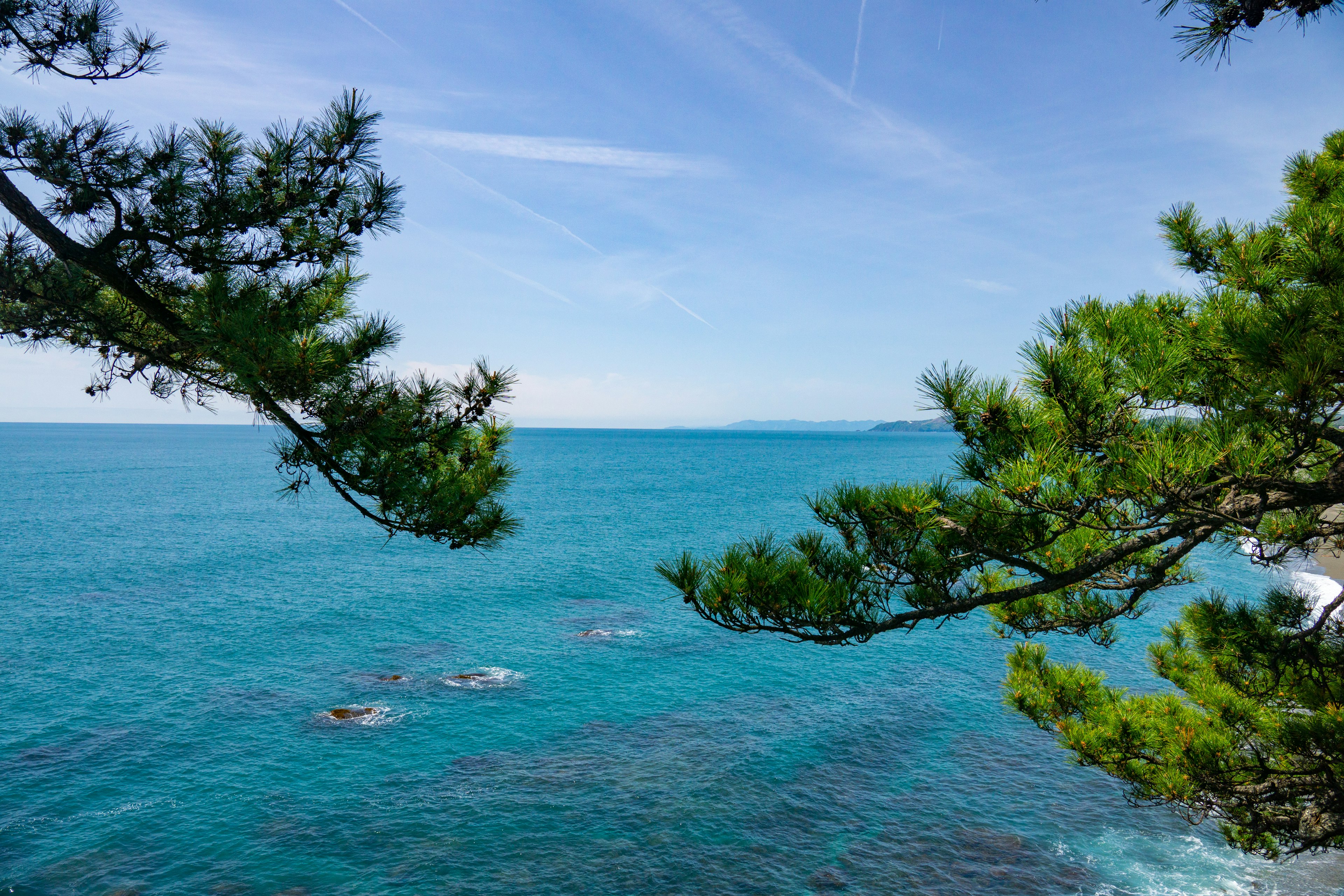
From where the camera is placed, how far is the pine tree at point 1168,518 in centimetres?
471

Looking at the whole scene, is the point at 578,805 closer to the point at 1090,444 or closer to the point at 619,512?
the point at 1090,444

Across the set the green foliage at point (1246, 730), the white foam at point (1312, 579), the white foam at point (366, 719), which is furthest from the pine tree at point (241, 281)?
the white foam at point (1312, 579)

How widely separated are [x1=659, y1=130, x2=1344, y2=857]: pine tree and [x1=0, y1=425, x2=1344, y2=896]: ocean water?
8.30 metres

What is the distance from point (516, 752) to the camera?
1967 centimetres

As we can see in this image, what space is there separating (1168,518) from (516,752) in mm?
17227

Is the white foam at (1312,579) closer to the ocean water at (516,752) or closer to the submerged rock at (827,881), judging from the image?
the ocean water at (516,752)

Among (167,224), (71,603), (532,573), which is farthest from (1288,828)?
(71,603)

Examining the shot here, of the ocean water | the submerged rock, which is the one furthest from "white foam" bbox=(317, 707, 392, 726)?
the submerged rock

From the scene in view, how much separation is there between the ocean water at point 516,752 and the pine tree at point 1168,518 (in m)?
8.30

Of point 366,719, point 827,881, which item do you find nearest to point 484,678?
point 366,719

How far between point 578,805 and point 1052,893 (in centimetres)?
1014

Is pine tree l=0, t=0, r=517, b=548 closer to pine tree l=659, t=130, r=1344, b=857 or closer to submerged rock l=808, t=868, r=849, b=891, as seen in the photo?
pine tree l=659, t=130, r=1344, b=857

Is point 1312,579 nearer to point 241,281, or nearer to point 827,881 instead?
point 827,881

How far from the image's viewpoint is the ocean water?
14.5 m
